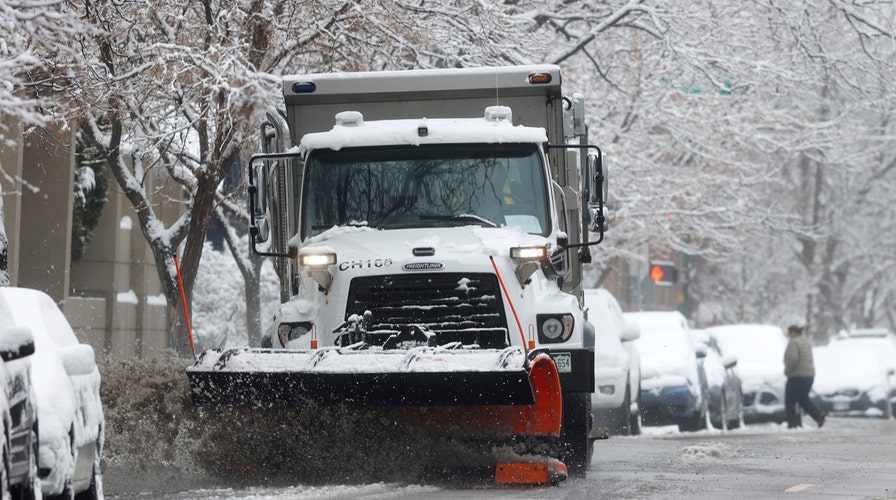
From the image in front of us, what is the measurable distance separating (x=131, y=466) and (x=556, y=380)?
3.08m

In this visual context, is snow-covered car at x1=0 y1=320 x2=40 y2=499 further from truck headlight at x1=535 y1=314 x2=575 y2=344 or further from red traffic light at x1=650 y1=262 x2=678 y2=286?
red traffic light at x1=650 y1=262 x2=678 y2=286

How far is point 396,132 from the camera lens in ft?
40.3

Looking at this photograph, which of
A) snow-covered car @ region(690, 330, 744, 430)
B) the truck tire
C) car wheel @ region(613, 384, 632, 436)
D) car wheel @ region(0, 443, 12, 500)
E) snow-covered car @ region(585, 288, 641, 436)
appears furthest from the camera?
snow-covered car @ region(690, 330, 744, 430)

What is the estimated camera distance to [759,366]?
27516mm

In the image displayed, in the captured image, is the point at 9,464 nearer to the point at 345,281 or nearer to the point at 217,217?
the point at 345,281

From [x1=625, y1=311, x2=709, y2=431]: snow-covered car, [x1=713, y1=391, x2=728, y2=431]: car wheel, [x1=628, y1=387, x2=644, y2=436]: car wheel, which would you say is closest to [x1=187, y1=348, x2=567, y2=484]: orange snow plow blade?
[x1=628, y1=387, x2=644, y2=436]: car wheel

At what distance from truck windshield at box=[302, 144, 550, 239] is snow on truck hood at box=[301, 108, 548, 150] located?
6 cm

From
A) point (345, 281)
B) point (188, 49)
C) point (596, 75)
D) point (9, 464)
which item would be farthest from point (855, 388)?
point (9, 464)

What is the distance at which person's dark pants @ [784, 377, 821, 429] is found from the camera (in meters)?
25.1

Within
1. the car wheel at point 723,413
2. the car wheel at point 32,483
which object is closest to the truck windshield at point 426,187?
the car wheel at point 32,483

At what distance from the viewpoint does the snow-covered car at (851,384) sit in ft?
97.5

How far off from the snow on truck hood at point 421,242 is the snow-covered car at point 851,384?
1906 centimetres

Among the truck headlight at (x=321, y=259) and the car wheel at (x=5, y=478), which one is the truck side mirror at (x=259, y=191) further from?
the car wheel at (x=5, y=478)

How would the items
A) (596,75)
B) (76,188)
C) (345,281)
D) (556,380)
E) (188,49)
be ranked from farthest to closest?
(596,75) < (76,188) < (188,49) < (345,281) < (556,380)
